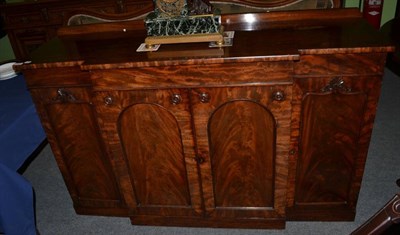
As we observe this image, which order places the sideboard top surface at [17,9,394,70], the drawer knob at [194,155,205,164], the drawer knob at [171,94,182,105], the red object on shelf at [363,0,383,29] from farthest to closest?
the red object on shelf at [363,0,383,29] → the drawer knob at [194,155,205,164] → the drawer knob at [171,94,182,105] → the sideboard top surface at [17,9,394,70]

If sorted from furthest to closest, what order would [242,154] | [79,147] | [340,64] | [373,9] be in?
[373,9]
[79,147]
[242,154]
[340,64]

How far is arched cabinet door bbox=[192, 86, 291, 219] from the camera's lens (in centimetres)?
138

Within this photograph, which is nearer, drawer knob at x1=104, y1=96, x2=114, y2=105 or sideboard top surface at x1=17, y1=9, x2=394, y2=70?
sideboard top surface at x1=17, y1=9, x2=394, y2=70

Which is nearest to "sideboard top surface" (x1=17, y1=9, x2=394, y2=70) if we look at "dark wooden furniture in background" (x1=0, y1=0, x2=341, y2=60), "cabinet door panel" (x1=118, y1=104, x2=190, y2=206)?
"cabinet door panel" (x1=118, y1=104, x2=190, y2=206)

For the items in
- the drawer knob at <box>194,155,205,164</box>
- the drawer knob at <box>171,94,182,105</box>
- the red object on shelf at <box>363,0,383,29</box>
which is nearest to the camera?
the drawer knob at <box>171,94,182,105</box>

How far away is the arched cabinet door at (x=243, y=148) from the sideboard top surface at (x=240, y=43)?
0.48 feet

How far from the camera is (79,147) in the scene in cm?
170

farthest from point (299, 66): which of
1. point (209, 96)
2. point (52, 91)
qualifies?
point (52, 91)

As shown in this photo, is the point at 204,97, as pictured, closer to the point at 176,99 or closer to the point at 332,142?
the point at 176,99

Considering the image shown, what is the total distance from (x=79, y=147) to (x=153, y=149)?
0.41 metres

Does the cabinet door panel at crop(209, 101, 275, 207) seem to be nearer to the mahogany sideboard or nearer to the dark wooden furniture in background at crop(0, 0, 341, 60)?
the mahogany sideboard

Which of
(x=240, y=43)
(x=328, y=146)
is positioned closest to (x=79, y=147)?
(x=240, y=43)

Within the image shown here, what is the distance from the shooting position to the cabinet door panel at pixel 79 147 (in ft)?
5.10

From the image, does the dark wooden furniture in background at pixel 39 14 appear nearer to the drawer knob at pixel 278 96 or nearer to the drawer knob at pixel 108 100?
the drawer knob at pixel 108 100
